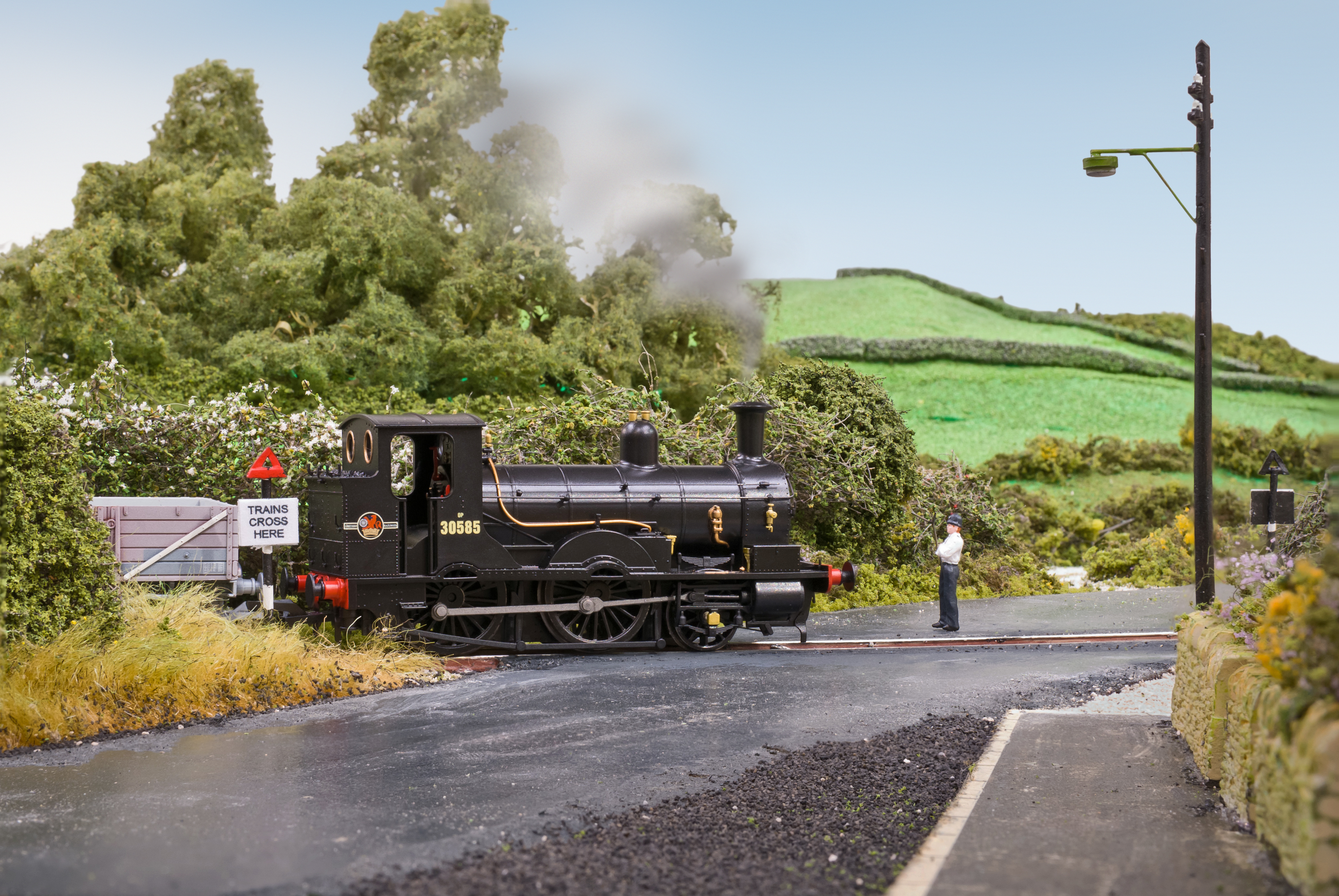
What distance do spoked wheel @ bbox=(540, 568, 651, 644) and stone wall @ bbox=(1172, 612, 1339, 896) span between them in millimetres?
5859

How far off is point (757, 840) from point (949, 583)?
9262 millimetres

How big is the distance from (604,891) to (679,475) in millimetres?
8304

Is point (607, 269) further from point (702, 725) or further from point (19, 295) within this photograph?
point (702, 725)

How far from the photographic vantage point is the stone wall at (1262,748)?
156 inches

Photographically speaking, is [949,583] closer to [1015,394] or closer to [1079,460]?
[1079,460]

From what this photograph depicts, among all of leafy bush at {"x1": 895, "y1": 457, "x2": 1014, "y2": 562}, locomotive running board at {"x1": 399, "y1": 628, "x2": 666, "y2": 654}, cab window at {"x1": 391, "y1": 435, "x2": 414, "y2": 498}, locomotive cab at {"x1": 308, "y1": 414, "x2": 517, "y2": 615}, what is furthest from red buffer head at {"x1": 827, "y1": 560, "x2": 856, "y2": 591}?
leafy bush at {"x1": 895, "y1": 457, "x2": 1014, "y2": 562}

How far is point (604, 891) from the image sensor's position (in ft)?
16.0

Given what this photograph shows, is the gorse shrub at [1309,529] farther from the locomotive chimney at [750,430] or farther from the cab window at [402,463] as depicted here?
the cab window at [402,463]

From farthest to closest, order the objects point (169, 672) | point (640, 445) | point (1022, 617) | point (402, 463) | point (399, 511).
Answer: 1. point (1022, 617)
2. point (402, 463)
3. point (640, 445)
4. point (399, 511)
5. point (169, 672)

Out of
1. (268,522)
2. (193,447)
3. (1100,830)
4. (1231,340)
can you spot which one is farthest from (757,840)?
(1231,340)

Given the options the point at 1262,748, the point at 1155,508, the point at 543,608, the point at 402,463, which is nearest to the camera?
the point at 1262,748

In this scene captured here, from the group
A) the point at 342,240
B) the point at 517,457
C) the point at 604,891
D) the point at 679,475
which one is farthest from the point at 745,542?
the point at 342,240

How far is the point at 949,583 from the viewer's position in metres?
14.4

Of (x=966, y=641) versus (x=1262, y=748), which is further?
(x=966, y=641)
